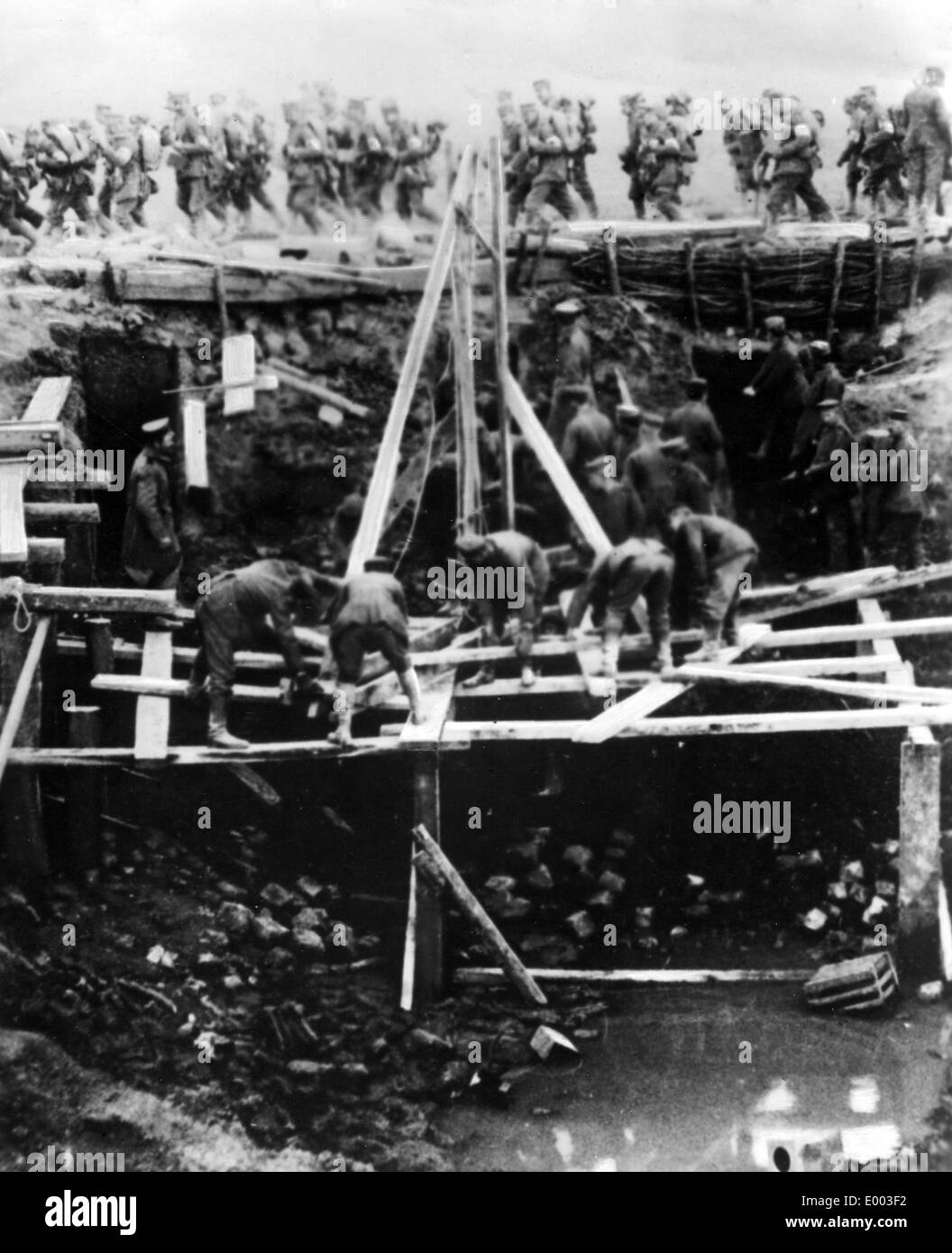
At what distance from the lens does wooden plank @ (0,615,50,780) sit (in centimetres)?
768

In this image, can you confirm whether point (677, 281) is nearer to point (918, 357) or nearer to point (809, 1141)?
point (918, 357)

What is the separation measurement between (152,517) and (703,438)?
3930 millimetres

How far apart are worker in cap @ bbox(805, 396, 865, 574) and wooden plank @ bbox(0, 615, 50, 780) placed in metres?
5.40

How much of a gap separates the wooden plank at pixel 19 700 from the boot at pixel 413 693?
2350mm

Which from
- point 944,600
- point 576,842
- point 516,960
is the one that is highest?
point 944,600

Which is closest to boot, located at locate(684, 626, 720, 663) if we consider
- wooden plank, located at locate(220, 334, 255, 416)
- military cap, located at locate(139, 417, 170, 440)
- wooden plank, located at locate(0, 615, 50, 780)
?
wooden plank, located at locate(220, 334, 255, 416)

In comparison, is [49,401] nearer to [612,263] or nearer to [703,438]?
[612,263]

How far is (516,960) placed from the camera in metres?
7.70

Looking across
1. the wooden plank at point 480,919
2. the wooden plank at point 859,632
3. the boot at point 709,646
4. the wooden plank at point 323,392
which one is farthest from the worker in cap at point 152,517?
the wooden plank at point 859,632

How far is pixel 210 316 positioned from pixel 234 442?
Answer: 946mm

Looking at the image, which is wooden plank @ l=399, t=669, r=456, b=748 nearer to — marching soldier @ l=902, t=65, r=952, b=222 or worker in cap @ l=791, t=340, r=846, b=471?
worker in cap @ l=791, t=340, r=846, b=471

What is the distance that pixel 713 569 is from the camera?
27.1 feet

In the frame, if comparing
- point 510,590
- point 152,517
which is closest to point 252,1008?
point 510,590
